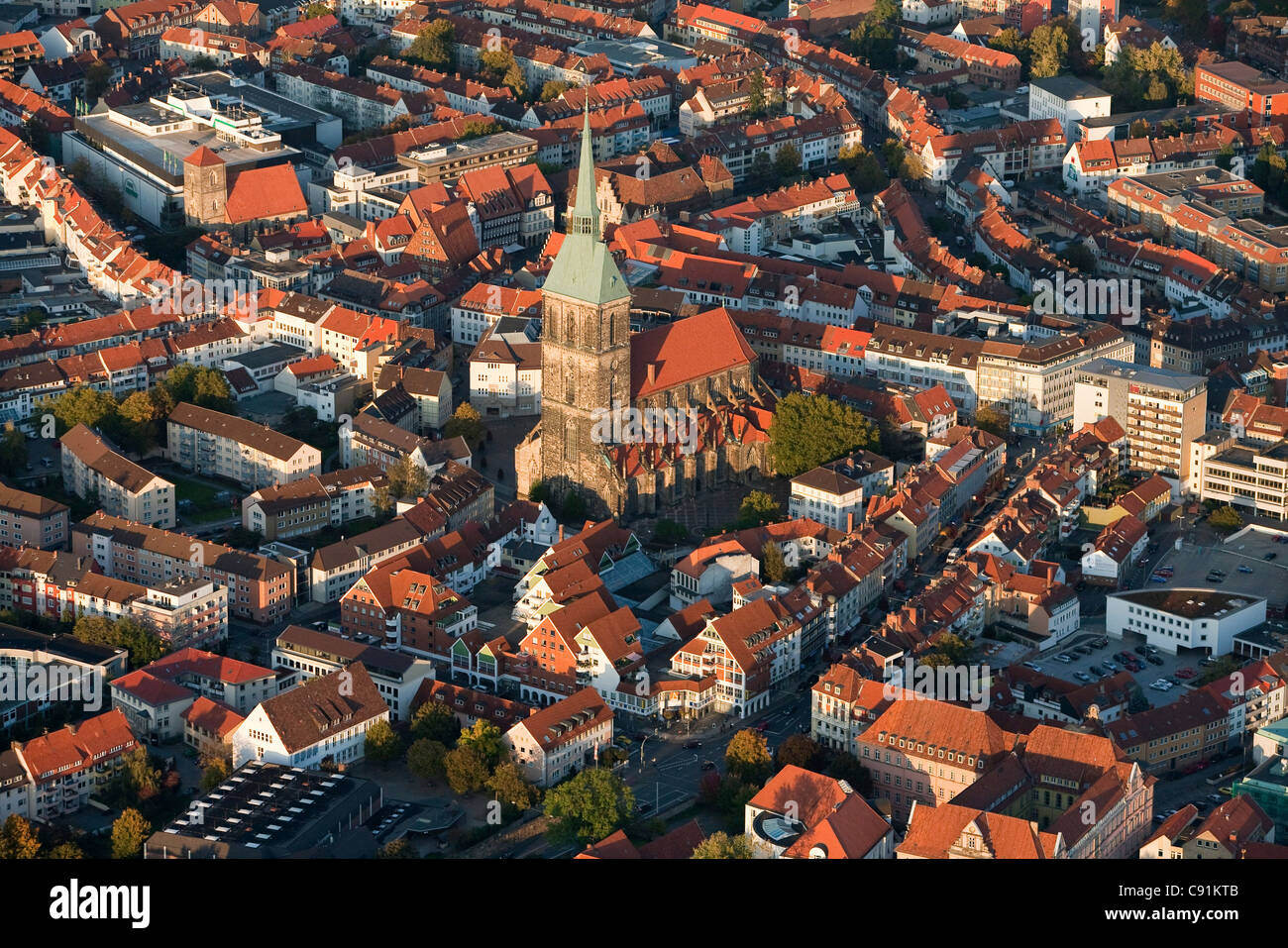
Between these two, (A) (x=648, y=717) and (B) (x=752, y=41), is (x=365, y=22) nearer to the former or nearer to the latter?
(B) (x=752, y=41)

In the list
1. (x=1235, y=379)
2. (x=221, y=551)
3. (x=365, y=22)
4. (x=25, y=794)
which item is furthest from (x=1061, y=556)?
(x=365, y=22)

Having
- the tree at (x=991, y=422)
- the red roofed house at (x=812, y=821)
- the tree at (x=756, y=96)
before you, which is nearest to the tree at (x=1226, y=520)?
the tree at (x=991, y=422)

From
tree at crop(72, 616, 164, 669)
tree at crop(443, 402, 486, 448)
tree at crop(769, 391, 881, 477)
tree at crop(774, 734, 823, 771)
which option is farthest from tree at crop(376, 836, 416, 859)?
tree at crop(443, 402, 486, 448)

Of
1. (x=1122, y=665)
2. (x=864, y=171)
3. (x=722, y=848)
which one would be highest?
(x=722, y=848)

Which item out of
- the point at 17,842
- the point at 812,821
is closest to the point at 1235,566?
the point at 812,821

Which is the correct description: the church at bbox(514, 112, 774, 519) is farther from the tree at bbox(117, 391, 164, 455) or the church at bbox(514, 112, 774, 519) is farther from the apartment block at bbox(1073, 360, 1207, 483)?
the tree at bbox(117, 391, 164, 455)

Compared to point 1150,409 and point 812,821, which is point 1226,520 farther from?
point 812,821

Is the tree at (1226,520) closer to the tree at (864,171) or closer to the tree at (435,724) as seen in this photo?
the tree at (435,724)
